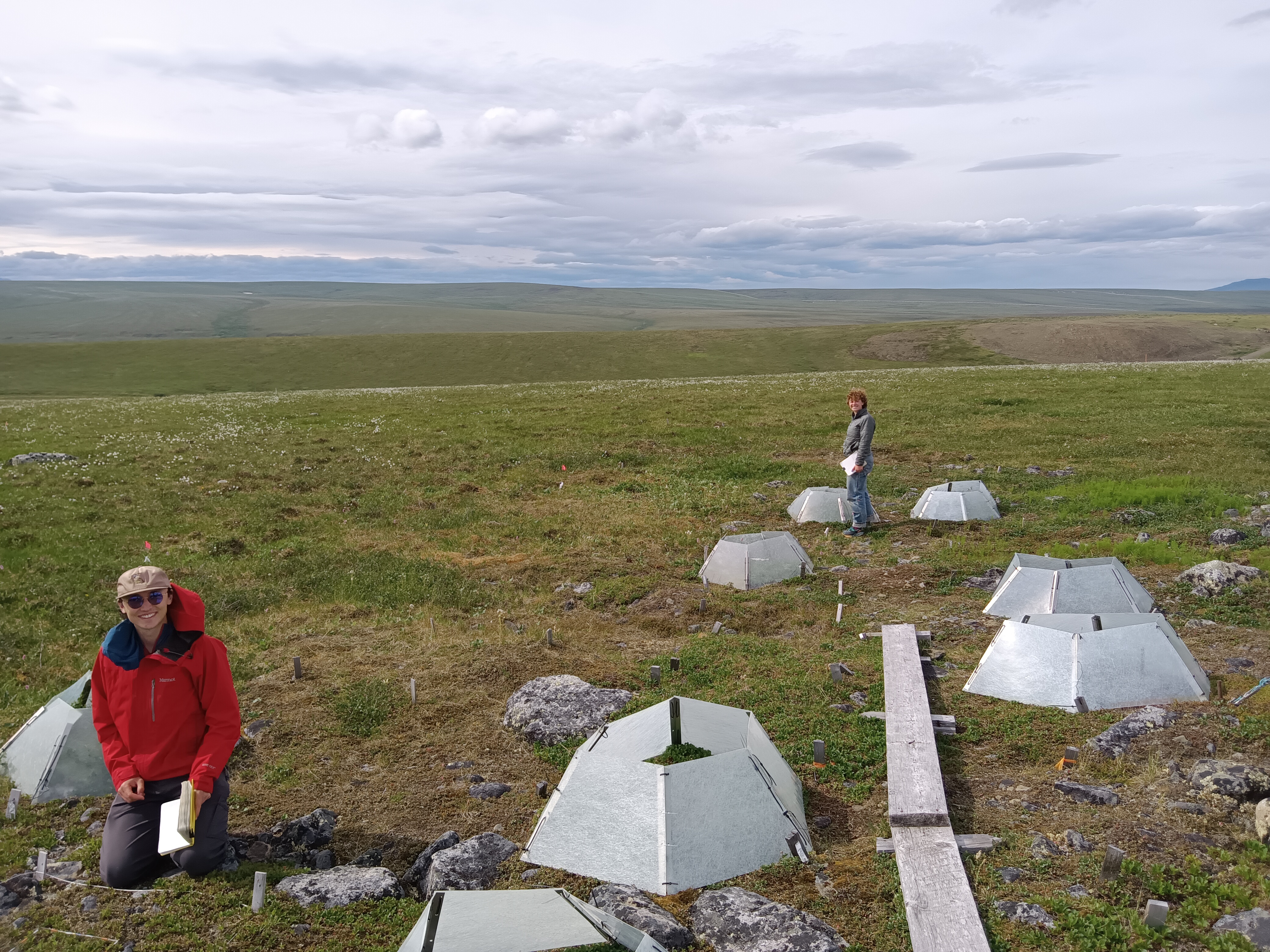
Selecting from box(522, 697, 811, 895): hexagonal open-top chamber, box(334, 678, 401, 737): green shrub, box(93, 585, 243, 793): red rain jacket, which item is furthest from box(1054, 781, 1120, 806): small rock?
box(93, 585, 243, 793): red rain jacket

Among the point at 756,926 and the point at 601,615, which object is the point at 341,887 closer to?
the point at 756,926

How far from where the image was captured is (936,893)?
20.9 ft

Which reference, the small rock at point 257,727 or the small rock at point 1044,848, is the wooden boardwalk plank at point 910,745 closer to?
the small rock at point 1044,848

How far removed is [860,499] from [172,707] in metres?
13.1

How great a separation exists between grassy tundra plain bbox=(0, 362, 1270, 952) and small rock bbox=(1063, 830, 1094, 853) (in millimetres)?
115

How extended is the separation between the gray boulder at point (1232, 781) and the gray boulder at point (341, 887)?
6.97m

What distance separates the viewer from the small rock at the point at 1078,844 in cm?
689

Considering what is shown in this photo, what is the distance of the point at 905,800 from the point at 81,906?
264 inches

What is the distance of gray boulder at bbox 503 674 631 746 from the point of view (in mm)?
9406

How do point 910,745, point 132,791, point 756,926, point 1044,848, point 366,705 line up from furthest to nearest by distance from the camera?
1. point 366,705
2. point 910,745
3. point 1044,848
4. point 132,791
5. point 756,926

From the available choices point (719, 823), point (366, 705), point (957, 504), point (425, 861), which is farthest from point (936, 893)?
point (957, 504)

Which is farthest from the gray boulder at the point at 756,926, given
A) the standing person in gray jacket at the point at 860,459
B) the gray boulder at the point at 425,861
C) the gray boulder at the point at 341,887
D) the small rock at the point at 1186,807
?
the standing person in gray jacket at the point at 860,459

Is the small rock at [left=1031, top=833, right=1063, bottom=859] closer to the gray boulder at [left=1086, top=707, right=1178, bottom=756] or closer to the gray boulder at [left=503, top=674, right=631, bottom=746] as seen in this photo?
the gray boulder at [left=1086, top=707, right=1178, bottom=756]

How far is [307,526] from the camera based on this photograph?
1909 centimetres
